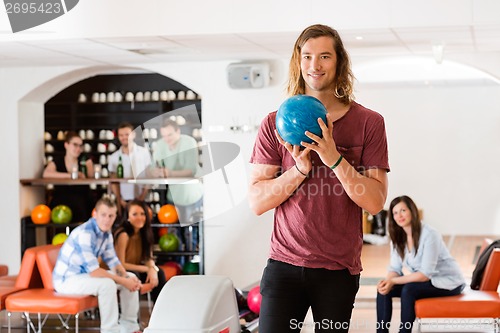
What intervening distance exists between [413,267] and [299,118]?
3.65 meters

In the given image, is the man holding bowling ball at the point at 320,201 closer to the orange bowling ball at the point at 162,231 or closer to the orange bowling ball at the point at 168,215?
the orange bowling ball at the point at 168,215

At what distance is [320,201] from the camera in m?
1.95

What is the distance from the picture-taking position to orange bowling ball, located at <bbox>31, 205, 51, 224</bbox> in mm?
8195

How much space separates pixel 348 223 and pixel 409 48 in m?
5.23

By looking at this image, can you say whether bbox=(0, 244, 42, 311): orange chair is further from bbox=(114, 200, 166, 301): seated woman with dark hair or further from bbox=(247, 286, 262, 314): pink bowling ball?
bbox=(247, 286, 262, 314): pink bowling ball

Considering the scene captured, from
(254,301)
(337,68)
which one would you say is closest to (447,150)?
(254,301)

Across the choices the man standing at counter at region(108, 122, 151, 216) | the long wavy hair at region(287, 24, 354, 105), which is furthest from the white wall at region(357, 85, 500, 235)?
the long wavy hair at region(287, 24, 354, 105)

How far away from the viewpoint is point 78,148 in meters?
8.53

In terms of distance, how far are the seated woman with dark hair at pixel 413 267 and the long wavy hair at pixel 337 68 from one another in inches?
131

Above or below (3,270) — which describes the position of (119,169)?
above

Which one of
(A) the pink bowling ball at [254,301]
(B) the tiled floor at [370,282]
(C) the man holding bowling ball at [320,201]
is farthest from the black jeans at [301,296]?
(A) the pink bowling ball at [254,301]

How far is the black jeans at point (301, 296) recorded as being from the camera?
1.94 m

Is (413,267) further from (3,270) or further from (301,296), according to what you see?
(3,270)

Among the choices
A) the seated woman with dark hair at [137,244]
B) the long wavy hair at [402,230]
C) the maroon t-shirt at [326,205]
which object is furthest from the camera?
the seated woman with dark hair at [137,244]
